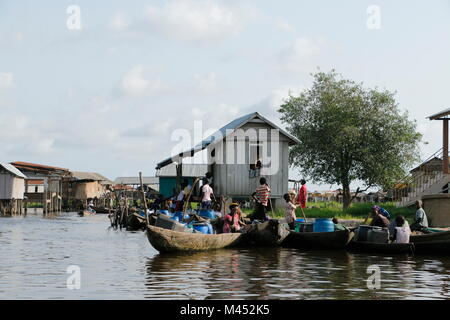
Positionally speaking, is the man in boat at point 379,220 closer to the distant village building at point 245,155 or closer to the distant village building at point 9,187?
the distant village building at point 245,155

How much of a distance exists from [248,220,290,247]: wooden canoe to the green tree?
20705mm

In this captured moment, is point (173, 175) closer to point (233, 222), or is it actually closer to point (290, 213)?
A: point (290, 213)

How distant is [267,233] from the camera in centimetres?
2075

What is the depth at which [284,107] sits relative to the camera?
146 feet

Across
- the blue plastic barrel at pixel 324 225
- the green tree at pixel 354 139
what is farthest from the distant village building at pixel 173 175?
the blue plastic barrel at pixel 324 225

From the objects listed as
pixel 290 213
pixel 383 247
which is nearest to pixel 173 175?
pixel 290 213

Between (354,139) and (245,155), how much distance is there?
38.5 ft

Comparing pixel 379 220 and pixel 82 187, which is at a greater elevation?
pixel 82 187

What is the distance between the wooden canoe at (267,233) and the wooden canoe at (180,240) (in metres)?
1.53

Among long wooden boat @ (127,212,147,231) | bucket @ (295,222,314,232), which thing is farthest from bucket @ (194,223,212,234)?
long wooden boat @ (127,212,147,231)
